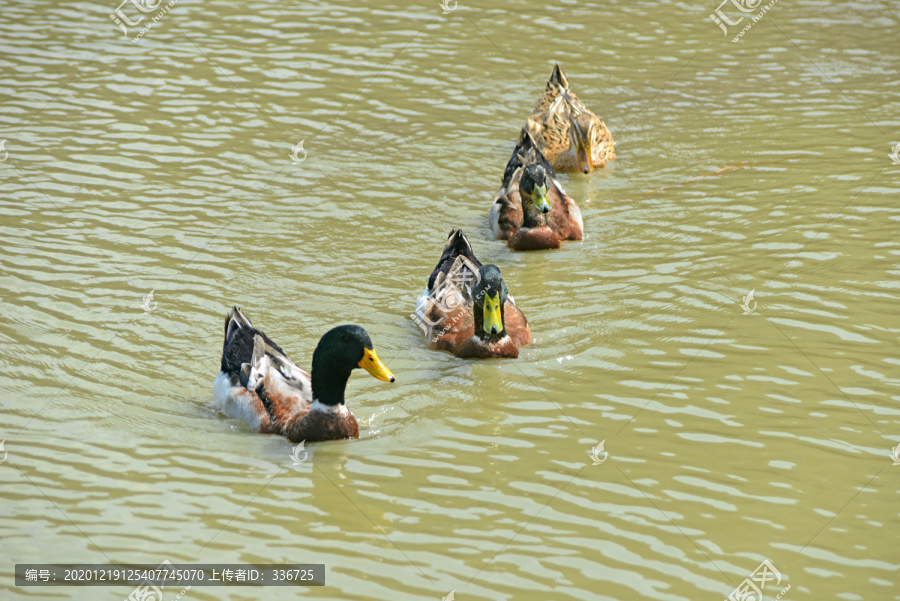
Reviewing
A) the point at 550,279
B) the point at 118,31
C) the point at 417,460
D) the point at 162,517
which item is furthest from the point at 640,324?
the point at 118,31

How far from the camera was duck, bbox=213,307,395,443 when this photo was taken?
292 inches

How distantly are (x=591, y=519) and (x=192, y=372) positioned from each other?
3.78 meters

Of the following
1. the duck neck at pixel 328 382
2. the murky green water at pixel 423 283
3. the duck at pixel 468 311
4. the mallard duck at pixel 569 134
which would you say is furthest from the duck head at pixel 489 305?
the mallard duck at pixel 569 134

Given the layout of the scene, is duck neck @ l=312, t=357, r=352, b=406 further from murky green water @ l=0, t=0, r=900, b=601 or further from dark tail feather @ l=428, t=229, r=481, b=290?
dark tail feather @ l=428, t=229, r=481, b=290

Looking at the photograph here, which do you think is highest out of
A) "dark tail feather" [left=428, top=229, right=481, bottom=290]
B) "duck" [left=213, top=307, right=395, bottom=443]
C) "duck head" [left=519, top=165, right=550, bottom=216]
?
"duck head" [left=519, top=165, right=550, bottom=216]

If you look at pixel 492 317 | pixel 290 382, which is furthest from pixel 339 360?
pixel 492 317

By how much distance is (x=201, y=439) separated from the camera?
24.4 feet

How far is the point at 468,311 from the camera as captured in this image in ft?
30.7

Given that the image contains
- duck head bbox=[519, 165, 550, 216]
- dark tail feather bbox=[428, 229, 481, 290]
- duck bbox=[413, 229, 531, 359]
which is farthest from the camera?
duck head bbox=[519, 165, 550, 216]

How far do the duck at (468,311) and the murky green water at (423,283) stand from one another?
7.3 inches

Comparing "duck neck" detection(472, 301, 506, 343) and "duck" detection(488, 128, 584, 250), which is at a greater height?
"duck" detection(488, 128, 584, 250)

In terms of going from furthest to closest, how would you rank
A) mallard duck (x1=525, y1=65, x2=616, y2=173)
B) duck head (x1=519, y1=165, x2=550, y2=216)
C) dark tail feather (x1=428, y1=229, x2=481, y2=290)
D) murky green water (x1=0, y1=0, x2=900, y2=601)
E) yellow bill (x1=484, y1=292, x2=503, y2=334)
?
mallard duck (x1=525, y1=65, x2=616, y2=173), duck head (x1=519, y1=165, x2=550, y2=216), dark tail feather (x1=428, y1=229, x2=481, y2=290), yellow bill (x1=484, y1=292, x2=503, y2=334), murky green water (x1=0, y1=0, x2=900, y2=601)

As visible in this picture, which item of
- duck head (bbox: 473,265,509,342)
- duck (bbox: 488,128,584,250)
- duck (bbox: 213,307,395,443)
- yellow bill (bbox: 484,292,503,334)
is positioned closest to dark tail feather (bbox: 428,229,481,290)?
duck head (bbox: 473,265,509,342)

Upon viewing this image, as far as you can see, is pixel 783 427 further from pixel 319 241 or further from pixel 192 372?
pixel 319 241
